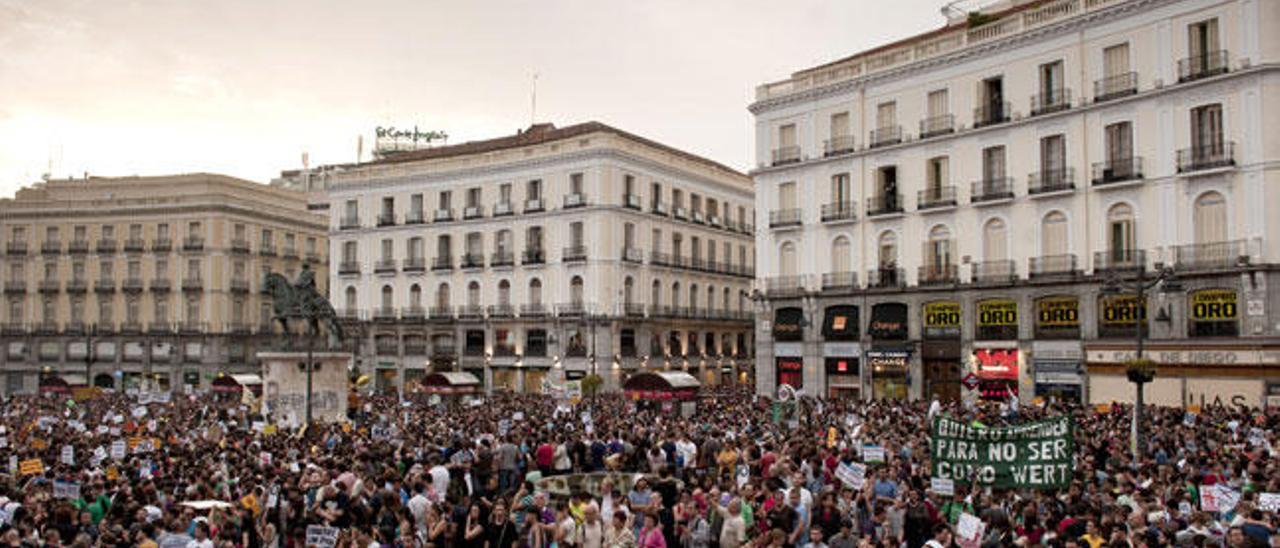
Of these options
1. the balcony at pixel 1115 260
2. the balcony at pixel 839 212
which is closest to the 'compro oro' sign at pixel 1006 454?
the balcony at pixel 1115 260

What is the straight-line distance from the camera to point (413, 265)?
68.6 m

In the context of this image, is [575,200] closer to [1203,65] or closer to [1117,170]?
[1117,170]

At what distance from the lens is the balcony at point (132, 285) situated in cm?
7638

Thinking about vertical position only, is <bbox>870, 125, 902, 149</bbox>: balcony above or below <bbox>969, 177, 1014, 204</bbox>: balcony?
above

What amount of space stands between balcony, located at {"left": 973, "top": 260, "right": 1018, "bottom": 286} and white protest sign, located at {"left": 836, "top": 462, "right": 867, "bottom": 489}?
29.1m

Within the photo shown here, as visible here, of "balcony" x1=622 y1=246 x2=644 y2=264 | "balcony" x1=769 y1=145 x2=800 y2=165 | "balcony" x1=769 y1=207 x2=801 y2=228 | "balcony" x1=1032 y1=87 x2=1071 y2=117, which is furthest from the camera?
"balcony" x1=622 y1=246 x2=644 y2=264

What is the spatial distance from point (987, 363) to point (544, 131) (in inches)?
1369

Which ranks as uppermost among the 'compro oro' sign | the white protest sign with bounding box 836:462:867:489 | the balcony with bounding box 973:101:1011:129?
the balcony with bounding box 973:101:1011:129

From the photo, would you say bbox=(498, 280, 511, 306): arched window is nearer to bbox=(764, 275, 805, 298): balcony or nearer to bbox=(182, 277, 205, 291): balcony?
bbox=(764, 275, 805, 298): balcony

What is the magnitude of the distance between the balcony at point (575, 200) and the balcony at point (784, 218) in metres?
13.7

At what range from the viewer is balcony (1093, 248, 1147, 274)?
1597 inches

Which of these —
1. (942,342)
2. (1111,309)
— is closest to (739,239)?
(942,342)

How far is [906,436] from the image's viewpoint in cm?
2433

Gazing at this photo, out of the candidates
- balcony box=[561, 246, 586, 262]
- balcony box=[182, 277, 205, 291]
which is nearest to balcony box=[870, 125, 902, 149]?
balcony box=[561, 246, 586, 262]
